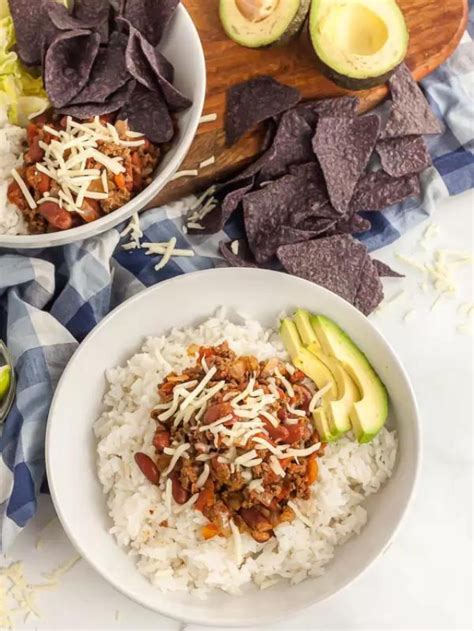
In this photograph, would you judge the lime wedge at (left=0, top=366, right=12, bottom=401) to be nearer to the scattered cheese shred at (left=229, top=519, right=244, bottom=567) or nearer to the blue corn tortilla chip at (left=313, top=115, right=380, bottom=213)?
the scattered cheese shred at (left=229, top=519, right=244, bottom=567)

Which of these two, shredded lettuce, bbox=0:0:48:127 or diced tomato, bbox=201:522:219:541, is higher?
shredded lettuce, bbox=0:0:48:127

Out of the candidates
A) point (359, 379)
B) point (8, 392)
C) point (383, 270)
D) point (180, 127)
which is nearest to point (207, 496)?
point (359, 379)

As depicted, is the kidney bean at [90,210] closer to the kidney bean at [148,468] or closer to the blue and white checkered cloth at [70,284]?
the blue and white checkered cloth at [70,284]

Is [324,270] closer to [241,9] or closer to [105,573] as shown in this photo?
[241,9]

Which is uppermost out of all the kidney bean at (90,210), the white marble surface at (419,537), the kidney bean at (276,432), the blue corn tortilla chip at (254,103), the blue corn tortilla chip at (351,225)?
the blue corn tortilla chip at (254,103)

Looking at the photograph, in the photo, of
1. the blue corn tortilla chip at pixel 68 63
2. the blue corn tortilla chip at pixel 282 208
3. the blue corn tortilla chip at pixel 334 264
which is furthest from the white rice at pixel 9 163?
the blue corn tortilla chip at pixel 334 264

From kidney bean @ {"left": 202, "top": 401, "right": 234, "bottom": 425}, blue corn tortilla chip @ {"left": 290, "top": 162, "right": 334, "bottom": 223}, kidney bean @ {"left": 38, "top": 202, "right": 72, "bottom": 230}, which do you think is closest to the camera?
kidney bean @ {"left": 202, "top": 401, "right": 234, "bottom": 425}

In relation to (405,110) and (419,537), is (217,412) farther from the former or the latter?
(405,110)

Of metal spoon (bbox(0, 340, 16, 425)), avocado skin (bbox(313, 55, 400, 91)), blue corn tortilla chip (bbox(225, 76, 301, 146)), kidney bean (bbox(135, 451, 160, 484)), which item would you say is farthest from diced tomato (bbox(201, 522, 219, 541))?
avocado skin (bbox(313, 55, 400, 91))
